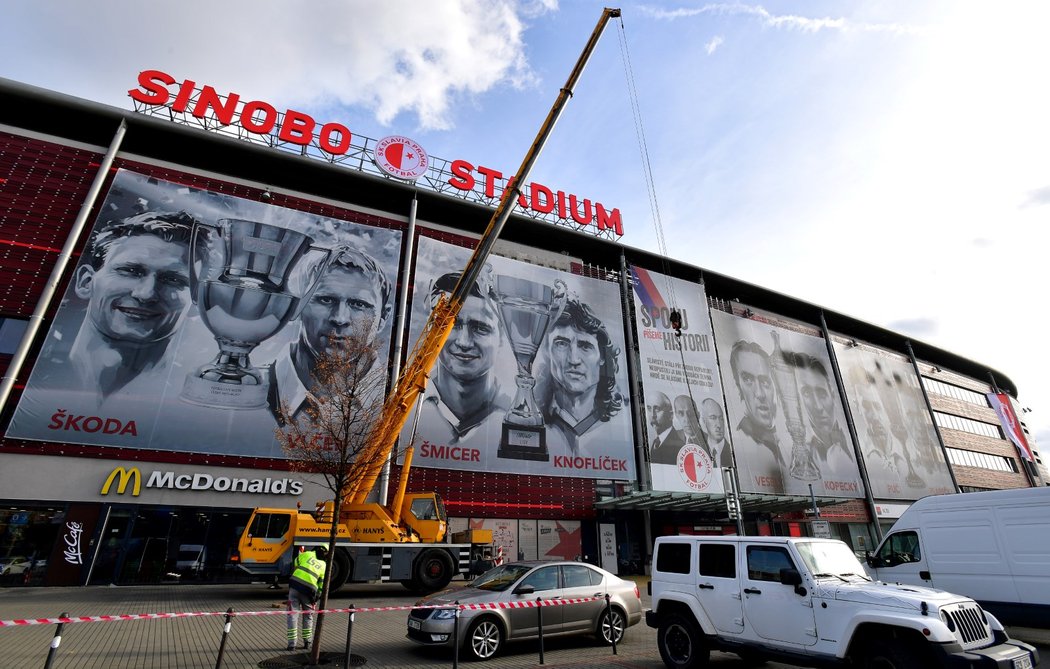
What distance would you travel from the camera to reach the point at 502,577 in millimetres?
9602

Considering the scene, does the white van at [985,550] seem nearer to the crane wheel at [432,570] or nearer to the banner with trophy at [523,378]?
the crane wheel at [432,570]

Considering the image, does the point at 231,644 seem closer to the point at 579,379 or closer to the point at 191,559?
the point at 191,559

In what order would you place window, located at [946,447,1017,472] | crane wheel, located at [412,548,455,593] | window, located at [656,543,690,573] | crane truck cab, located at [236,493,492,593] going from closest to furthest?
window, located at [656,543,690,573]
crane truck cab, located at [236,493,492,593]
crane wheel, located at [412,548,455,593]
window, located at [946,447,1017,472]

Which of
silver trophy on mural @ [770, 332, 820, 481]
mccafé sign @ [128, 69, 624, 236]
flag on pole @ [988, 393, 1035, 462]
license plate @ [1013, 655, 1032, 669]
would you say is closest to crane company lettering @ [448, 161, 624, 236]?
mccafé sign @ [128, 69, 624, 236]

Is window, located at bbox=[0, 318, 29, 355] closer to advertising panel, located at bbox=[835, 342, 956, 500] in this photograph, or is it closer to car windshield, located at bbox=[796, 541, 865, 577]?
car windshield, located at bbox=[796, 541, 865, 577]

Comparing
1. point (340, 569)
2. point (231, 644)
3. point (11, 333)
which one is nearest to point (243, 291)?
point (11, 333)

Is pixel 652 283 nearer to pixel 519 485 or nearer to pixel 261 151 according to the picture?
pixel 519 485

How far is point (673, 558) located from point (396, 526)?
12043 mm

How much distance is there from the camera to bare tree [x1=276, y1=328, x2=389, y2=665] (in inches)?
466

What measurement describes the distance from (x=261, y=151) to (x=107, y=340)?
12342 mm

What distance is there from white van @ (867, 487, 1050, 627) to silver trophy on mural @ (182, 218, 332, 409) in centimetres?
2428

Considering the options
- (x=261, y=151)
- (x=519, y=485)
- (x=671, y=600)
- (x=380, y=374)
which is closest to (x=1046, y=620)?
(x=671, y=600)

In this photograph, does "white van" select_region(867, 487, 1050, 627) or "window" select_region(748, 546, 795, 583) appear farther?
"white van" select_region(867, 487, 1050, 627)

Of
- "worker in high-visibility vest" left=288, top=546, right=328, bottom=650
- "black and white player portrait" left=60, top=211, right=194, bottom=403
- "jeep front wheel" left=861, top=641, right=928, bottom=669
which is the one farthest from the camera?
"black and white player portrait" left=60, top=211, right=194, bottom=403
